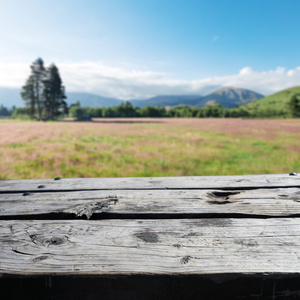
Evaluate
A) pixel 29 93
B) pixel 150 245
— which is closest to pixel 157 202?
pixel 150 245

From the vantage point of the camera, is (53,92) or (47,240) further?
(53,92)

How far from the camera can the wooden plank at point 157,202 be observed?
4.22ft

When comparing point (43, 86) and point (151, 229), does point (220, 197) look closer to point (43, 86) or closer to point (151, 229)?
point (151, 229)

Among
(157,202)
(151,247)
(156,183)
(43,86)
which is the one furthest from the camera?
(43,86)

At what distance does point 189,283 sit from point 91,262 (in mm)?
430

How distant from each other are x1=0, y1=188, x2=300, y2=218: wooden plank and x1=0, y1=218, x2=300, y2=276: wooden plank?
0.12 meters

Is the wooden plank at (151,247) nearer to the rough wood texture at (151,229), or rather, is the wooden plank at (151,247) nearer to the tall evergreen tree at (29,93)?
the rough wood texture at (151,229)

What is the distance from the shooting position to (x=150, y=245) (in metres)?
0.97

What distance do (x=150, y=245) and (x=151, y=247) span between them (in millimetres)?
16

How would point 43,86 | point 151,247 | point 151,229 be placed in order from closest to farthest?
point 151,247, point 151,229, point 43,86

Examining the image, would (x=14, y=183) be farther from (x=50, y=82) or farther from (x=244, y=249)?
(x=50, y=82)

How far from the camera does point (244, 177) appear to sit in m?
1.96

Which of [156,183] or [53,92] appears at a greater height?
[53,92]

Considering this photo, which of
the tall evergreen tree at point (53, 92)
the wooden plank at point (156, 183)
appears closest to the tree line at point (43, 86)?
the tall evergreen tree at point (53, 92)
